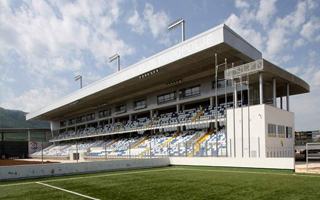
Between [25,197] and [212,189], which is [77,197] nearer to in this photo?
[25,197]

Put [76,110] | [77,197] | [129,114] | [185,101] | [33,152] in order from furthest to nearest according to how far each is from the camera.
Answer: [33,152] → [76,110] → [129,114] → [185,101] → [77,197]

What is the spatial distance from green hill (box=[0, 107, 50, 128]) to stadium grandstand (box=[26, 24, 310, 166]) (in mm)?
112864

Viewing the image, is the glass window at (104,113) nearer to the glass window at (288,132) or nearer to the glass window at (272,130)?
the glass window at (288,132)

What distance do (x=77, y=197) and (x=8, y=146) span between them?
2520 inches

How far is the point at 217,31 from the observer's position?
25.6 m

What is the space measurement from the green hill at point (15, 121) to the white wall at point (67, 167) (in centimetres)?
14369

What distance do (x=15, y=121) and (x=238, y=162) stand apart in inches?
6846

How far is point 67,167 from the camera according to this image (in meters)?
19.7

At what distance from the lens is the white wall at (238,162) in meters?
18.3

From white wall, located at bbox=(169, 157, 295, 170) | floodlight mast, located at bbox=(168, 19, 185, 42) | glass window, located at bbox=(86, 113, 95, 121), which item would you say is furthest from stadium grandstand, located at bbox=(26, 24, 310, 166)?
glass window, located at bbox=(86, 113, 95, 121)

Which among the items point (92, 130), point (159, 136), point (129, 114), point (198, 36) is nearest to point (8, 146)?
point (92, 130)

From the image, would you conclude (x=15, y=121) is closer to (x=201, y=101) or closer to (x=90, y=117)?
(x=90, y=117)

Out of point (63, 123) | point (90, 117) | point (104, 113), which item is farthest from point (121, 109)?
point (63, 123)

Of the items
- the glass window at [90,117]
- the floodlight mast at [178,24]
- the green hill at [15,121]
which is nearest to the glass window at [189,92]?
the floodlight mast at [178,24]
